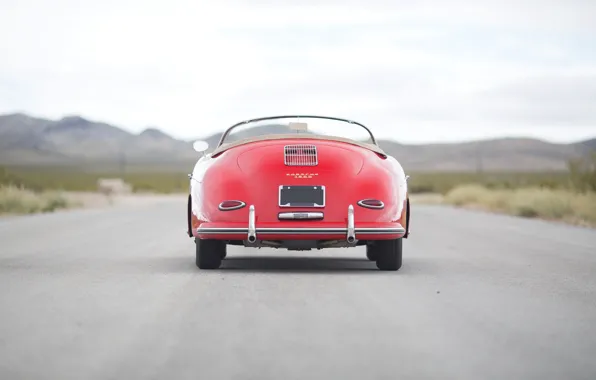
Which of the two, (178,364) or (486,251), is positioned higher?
(178,364)

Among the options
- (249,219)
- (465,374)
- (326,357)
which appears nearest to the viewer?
(465,374)

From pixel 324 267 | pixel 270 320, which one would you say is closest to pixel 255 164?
pixel 324 267

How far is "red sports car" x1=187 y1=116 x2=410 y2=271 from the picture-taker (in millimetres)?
11562

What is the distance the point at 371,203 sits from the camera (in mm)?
11766

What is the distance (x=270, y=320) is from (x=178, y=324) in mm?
668

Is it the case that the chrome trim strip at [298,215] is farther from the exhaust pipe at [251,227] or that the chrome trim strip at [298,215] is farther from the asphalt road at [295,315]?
the asphalt road at [295,315]

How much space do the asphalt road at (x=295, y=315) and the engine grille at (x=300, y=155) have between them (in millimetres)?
1126

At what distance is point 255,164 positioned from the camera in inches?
464

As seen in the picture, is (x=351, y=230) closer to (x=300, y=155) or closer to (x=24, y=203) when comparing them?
(x=300, y=155)

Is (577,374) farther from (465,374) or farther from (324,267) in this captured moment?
(324,267)

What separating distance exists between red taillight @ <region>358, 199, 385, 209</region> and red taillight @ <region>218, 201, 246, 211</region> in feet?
3.81

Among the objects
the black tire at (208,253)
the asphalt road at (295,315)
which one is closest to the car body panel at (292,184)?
the black tire at (208,253)

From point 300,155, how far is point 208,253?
1.49 m

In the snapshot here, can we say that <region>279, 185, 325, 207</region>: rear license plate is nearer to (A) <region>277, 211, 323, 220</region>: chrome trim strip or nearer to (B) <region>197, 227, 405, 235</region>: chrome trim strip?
(A) <region>277, 211, 323, 220</region>: chrome trim strip
